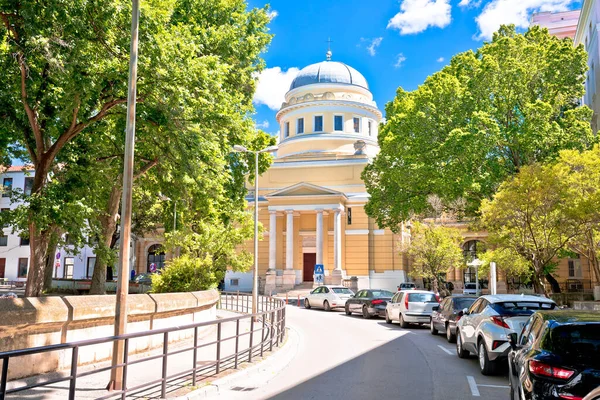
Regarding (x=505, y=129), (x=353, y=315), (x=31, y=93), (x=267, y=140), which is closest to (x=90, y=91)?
(x=31, y=93)

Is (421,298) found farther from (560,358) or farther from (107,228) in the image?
(560,358)

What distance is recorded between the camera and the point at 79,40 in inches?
459

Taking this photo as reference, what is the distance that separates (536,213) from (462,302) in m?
6.78

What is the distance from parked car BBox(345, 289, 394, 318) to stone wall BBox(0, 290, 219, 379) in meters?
14.0

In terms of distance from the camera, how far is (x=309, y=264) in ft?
180

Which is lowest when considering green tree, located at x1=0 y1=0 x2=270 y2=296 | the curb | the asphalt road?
the asphalt road

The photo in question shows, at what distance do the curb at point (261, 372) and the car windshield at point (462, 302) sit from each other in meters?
5.25

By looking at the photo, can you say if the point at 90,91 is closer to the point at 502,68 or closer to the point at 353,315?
the point at 353,315

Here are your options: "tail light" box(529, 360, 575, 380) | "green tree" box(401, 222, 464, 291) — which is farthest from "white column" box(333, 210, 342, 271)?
"tail light" box(529, 360, 575, 380)

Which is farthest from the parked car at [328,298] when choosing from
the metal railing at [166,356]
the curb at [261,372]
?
the metal railing at [166,356]

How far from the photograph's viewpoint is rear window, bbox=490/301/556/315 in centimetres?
1138

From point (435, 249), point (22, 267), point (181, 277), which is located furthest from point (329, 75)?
point (181, 277)

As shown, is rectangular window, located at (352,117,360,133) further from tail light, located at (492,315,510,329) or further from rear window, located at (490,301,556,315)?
tail light, located at (492,315,510,329)

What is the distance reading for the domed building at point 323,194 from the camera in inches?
1969
